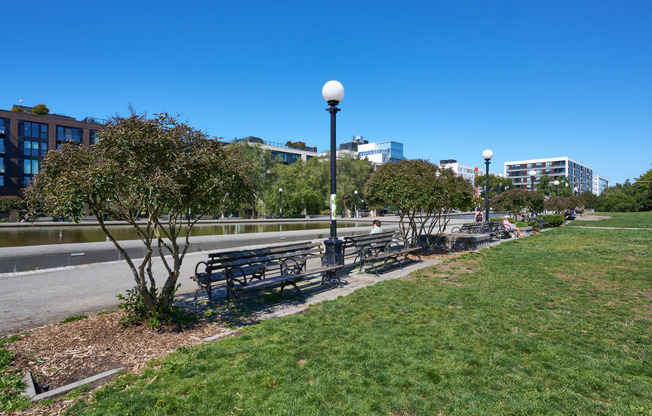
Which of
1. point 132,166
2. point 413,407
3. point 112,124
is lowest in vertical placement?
point 413,407

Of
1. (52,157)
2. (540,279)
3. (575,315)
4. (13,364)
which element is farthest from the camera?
(540,279)

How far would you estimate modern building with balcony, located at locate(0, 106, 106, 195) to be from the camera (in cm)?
4688

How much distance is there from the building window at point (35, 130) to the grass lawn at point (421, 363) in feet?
202

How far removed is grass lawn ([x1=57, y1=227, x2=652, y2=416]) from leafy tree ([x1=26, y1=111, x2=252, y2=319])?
185 centimetres

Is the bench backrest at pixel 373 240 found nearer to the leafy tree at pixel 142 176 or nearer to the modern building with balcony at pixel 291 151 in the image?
the leafy tree at pixel 142 176

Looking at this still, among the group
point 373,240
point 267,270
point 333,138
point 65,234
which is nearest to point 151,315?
point 267,270

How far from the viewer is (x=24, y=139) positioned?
159ft

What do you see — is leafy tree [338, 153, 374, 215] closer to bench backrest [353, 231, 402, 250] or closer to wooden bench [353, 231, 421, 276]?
bench backrest [353, 231, 402, 250]

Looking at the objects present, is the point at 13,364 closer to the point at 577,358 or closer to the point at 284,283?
the point at 284,283

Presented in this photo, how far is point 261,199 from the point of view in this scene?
50500 mm

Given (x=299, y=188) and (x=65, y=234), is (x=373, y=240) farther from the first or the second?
(x=299, y=188)

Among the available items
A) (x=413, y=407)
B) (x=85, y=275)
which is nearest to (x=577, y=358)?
(x=413, y=407)

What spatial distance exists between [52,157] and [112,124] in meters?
0.84

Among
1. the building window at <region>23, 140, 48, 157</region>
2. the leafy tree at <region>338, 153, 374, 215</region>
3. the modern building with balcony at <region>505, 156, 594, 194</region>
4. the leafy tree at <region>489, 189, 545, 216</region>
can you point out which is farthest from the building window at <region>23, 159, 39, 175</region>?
the modern building with balcony at <region>505, 156, 594, 194</region>
